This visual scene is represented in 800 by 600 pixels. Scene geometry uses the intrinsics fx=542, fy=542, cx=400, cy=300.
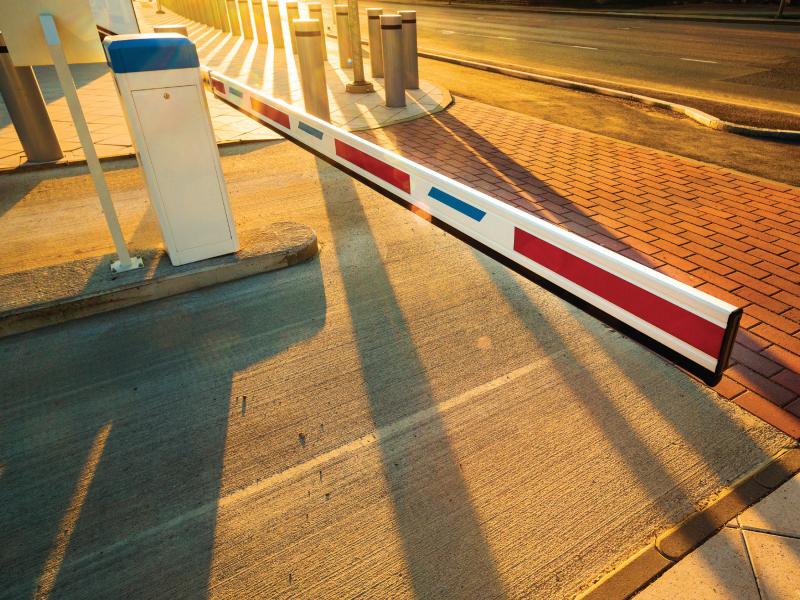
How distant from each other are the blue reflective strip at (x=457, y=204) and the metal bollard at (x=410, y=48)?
6.93m

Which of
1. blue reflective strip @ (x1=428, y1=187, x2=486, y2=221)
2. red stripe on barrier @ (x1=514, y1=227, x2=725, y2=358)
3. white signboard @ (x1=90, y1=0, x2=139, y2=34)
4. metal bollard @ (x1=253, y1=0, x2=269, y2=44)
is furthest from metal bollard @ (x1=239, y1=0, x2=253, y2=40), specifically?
red stripe on barrier @ (x1=514, y1=227, x2=725, y2=358)

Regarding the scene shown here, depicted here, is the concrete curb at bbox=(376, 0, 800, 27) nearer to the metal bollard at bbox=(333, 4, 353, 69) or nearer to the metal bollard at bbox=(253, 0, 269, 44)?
the metal bollard at bbox=(253, 0, 269, 44)

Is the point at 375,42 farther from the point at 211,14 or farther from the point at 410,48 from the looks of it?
the point at 211,14

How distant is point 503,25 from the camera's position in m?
20.3

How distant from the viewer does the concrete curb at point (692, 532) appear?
1851 mm

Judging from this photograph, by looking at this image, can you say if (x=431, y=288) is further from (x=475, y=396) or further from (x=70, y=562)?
(x=70, y=562)

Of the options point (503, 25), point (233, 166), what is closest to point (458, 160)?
point (233, 166)

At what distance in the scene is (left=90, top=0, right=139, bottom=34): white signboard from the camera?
7.23 meters

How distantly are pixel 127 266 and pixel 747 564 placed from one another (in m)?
3.69

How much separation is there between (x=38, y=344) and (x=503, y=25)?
68.8 feet

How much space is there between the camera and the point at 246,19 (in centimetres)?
1873

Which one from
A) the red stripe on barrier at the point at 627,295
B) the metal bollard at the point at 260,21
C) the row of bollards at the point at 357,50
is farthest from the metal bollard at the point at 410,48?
the metal bollard at the point at 260,21

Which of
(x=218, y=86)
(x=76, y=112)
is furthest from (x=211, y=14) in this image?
(x=76, y=112)

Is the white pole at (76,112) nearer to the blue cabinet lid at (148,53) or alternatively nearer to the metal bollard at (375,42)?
the blue cabinet lid at (148,53)
